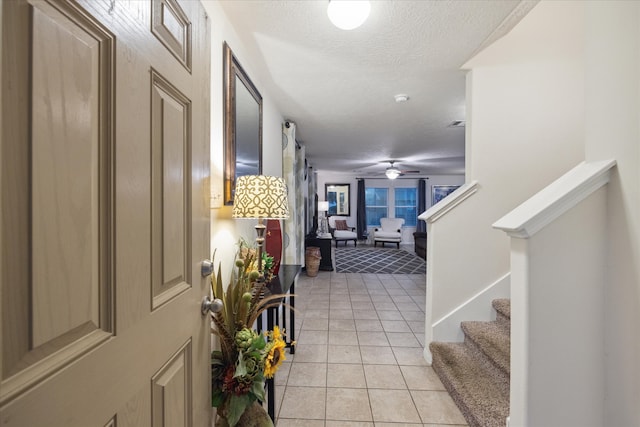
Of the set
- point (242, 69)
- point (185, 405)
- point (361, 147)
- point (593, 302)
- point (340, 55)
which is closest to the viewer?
point (185, 405)

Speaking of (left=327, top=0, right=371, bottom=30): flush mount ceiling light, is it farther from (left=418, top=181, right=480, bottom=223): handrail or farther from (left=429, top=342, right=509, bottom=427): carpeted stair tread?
(left=429, top=342, right=509, bottom=427): carpeted stair tread

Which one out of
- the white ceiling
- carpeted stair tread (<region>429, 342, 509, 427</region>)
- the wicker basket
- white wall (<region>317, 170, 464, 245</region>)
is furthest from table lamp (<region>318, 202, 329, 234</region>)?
carpeted stair tread (<region>429, 342, 509, 427</region>)

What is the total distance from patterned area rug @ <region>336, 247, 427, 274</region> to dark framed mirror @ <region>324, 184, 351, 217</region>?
1.67 m

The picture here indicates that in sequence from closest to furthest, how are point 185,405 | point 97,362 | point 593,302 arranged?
point 97,362, point 185,405, point 593,302

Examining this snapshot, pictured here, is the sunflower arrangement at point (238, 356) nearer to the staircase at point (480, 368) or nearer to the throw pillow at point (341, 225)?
the staircase at point (480, 368)

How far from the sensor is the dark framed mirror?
30.0 feet

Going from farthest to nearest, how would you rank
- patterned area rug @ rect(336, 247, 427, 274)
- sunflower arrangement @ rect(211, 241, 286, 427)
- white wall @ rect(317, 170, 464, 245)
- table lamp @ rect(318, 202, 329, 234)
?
1. white wall @ rect(317, 170, 464, 245)
2. table lamp @ rect(318, 202, 329, 234)
3. patterned area rug @ rect(336, 247, 427, 274)
4. sunflower arrangement @ rect(211, 241, 286, 427)

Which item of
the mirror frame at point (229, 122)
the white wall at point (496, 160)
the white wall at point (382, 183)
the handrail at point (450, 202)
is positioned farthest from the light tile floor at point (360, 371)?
the white wall at point (382, 183)

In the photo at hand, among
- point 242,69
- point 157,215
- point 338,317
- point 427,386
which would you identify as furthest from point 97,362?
point 338,317

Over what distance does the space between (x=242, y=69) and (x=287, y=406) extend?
2166mm

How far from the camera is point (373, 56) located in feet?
6.50

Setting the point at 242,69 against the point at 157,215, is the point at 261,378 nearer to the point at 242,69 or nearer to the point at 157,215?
the point at 157,215

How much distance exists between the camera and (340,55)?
1.96 m

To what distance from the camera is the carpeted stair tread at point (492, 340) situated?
163 cm
